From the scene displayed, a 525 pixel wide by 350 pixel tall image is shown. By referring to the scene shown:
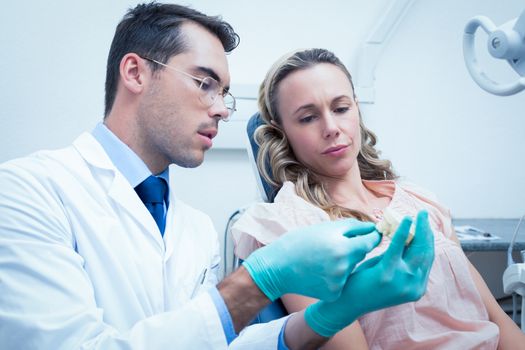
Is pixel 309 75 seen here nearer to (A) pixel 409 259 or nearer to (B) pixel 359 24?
(A) pixel 409 259

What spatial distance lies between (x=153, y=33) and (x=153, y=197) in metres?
0.49

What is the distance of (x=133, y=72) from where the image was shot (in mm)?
1176

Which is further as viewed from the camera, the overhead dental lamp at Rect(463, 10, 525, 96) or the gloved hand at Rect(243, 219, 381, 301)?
the overhead dental lamp at Rect(463, 10, 525, 96)

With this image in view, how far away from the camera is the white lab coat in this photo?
702 mm

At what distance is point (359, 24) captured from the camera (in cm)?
226

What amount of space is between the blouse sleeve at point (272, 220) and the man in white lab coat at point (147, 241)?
0.15 m

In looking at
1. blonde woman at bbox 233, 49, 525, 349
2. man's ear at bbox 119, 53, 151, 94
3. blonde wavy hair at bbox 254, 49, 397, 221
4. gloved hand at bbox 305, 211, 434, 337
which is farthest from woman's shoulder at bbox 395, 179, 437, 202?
man's ear at bbox 119, 53, 151, 94

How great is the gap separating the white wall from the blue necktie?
95 centimetres

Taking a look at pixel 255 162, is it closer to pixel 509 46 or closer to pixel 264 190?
pixel 264 190

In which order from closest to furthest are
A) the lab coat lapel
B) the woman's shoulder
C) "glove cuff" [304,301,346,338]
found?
"glove cuff" [304,301,346,338], the lab coat lapel, the woman's shoulder

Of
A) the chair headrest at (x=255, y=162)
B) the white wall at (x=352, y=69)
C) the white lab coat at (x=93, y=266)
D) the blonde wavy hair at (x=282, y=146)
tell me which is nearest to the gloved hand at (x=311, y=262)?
the white lab coat at (x=93, y=266)

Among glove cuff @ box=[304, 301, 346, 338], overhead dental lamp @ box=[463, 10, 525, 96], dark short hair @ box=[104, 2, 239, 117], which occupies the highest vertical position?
dark short hair @ box=[104, 2, 239, 117]

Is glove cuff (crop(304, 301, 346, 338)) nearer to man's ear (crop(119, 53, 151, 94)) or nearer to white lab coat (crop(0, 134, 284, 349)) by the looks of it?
white lab coat (crop(0, 134, 284, 349))

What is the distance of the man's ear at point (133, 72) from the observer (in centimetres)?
116
